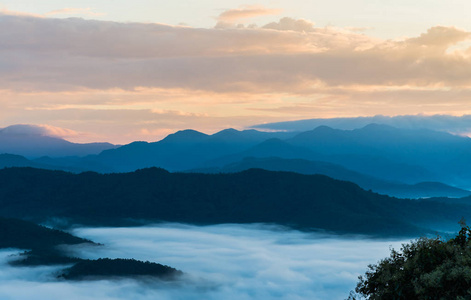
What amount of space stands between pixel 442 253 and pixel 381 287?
31.2ft

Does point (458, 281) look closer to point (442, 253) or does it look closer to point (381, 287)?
point (442, 253)

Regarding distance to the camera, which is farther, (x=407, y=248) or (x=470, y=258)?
(x=407, y=248)

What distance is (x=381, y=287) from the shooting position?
70.4m

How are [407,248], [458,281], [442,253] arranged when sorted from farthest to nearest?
[407,248] < [442,253] < [458,281]

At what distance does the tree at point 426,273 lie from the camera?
2330 inches

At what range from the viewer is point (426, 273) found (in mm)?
61375

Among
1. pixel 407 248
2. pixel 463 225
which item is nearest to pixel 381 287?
pixel 407 248

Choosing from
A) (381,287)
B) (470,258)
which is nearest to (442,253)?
(470,258)

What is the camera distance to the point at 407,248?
68625 millimetres

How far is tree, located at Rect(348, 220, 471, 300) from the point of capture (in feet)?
194

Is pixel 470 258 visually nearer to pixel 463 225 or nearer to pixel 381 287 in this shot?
pixel 463 225

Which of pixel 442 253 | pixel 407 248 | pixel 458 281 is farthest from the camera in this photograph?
pixel 407 248

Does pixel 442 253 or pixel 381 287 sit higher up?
pixel 442 253

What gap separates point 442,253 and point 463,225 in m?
4.93
